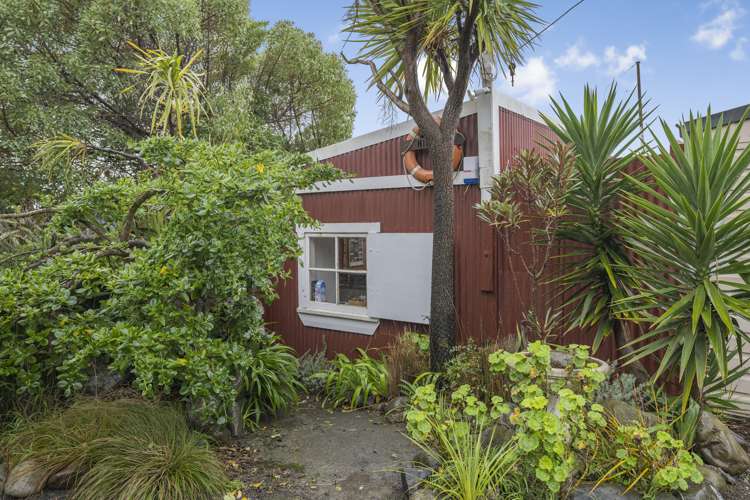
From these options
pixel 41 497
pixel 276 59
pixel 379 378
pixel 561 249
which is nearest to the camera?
pixel 41 497

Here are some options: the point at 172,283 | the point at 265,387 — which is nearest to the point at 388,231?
the point at 265,387

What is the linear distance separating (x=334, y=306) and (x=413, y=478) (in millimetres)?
3643

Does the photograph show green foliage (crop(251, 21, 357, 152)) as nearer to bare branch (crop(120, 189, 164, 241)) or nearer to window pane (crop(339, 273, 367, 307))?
window pane (crop(339, 273, 367, 307))

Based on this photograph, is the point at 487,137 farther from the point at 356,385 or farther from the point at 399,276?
the point at 356,385

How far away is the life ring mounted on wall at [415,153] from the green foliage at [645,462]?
312 cm

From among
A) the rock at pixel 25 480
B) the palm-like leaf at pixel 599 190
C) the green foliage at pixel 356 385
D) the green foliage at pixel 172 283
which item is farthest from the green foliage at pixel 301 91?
the rock at pixel 25 480

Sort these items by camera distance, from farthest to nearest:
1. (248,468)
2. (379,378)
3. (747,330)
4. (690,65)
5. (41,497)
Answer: (690,65) < (379,378) < (747,330) < (248,468) < (41,497)

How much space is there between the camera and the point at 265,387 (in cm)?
454

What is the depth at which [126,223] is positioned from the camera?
13.2 ft

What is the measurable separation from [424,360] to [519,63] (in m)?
3.35

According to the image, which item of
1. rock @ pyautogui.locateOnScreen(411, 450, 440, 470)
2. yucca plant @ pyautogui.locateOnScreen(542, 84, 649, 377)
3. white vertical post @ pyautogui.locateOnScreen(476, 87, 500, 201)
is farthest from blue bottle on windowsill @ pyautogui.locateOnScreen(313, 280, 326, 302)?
rock @ pyautogui.locateOnScreen(411, 450, 440, 470)

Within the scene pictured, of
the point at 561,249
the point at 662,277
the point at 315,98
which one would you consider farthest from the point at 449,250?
the point at 315,98

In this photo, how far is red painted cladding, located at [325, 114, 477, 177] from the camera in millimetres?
5139

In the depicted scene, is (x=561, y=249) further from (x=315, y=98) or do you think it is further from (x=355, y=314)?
(x=315, y=98)
